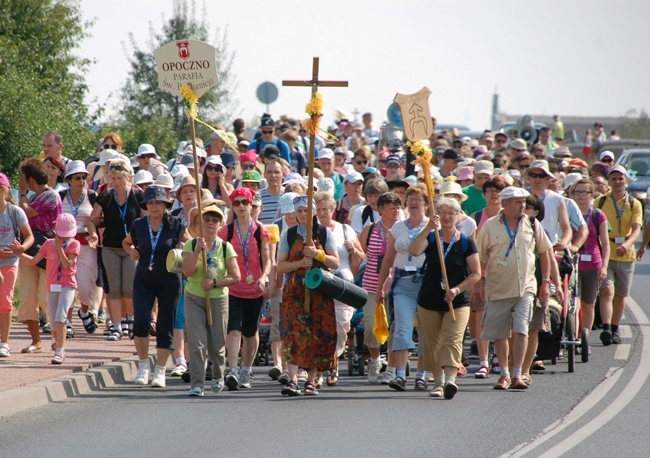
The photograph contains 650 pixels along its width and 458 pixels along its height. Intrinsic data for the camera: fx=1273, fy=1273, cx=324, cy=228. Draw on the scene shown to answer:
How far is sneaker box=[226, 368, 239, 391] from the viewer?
41.1ft

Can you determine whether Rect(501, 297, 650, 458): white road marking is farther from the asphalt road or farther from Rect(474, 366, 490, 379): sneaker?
Rect(474, 366, 490, 379): sneaker

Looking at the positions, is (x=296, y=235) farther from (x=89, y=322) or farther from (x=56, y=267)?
(x=89, y=322)

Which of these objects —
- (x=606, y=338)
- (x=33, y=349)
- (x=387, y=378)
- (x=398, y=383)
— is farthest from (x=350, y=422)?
(x=606, y=338)

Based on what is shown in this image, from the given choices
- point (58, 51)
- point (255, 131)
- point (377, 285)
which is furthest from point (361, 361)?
point (58, 51)

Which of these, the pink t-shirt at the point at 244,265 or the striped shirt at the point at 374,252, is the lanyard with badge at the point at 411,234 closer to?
the striped shirt at the point at 374,252

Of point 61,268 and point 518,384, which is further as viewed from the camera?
point 61,268

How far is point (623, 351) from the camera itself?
49.8 feet

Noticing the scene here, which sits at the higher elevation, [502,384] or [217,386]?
[502,384]

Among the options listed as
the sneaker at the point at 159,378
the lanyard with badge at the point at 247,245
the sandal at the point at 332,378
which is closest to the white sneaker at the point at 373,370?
the sandal at the point at 332,378

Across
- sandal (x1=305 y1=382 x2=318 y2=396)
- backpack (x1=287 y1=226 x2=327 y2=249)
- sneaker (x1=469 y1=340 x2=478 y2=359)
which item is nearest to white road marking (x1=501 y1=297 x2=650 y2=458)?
sneaker (x1=469 y1=340 x2=478 y2=359)

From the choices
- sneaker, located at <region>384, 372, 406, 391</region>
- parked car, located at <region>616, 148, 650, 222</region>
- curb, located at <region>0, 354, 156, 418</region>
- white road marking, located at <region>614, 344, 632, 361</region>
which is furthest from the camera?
parked car, located at <region>616, 148, 650, 222</region>

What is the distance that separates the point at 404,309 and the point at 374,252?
1.01 m

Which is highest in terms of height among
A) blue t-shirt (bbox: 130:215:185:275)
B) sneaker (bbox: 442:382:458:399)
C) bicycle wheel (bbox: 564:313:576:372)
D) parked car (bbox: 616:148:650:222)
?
parked car (bbox: 616:148:650:222)

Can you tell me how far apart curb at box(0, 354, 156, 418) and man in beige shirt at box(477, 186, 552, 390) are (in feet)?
12.1
